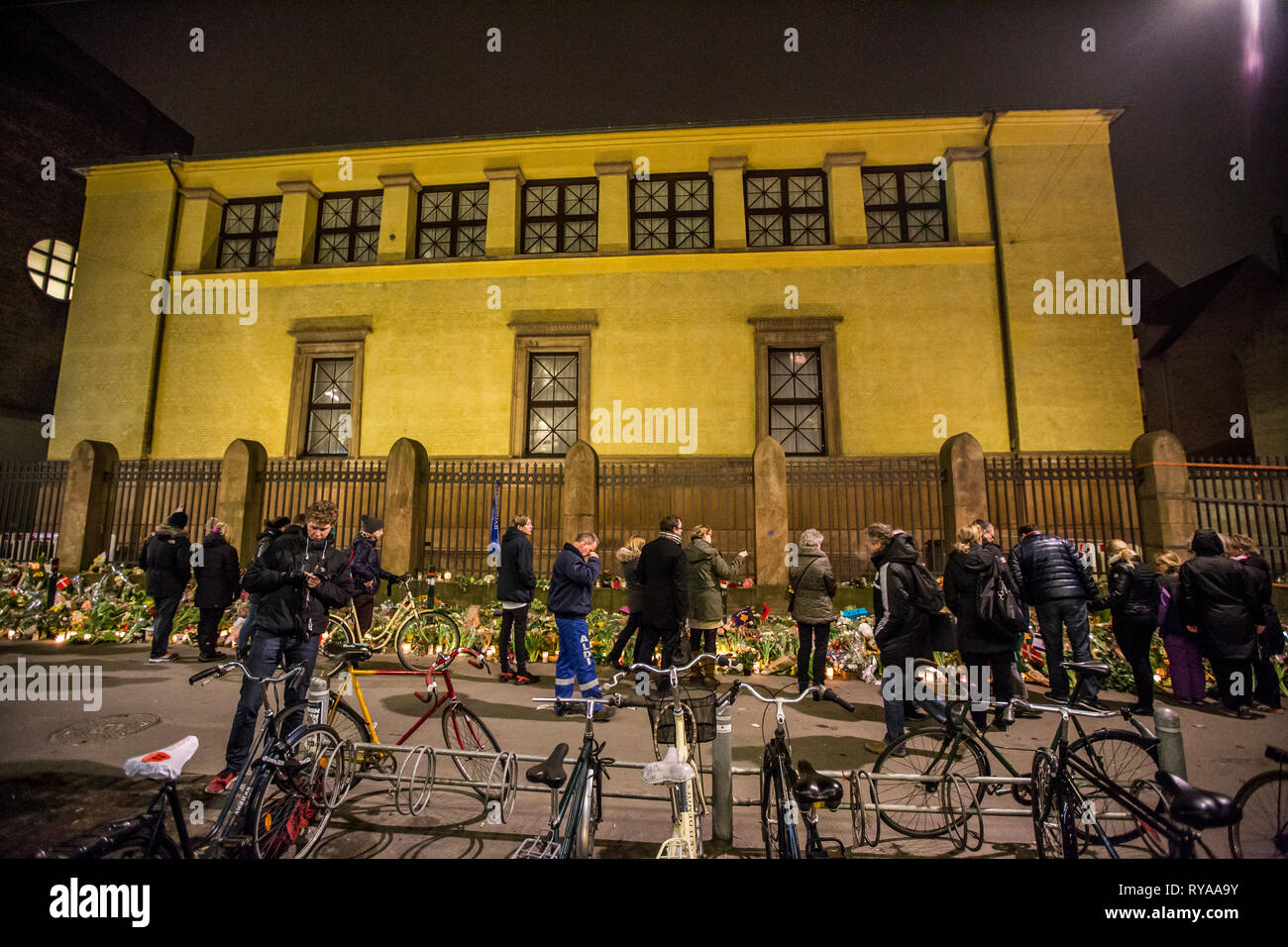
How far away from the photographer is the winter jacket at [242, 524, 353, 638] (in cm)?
449

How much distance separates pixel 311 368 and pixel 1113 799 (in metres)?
16.8

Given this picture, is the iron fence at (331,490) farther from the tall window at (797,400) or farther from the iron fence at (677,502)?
the tall window at (797,400)

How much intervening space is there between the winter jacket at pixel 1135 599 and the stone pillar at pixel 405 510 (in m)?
10.4

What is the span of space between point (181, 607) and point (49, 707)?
4.40 meters

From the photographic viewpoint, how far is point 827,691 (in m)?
3.72

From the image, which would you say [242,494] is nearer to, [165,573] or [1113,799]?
[165,573]

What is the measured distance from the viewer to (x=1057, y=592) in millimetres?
6414

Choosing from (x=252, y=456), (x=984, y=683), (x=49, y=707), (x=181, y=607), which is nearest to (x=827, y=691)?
(x=984, y=683)

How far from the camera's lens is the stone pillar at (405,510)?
10992 millimetres

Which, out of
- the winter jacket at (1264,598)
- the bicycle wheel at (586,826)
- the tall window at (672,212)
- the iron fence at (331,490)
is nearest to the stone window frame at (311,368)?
the iron fence at (331,490)

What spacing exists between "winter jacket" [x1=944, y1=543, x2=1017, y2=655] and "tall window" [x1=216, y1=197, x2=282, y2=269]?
17960mm

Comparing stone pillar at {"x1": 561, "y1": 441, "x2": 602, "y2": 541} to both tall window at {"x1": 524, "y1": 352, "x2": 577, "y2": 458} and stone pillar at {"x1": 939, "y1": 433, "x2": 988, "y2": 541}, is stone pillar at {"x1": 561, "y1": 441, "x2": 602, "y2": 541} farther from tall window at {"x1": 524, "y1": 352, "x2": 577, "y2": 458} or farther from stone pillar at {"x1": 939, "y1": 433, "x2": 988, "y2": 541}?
stone pillar at {"x1": 939, "y1": 433, "x2": 988, "y2": 541}

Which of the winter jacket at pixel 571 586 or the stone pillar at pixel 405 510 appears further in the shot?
the stone pillar at pixel 405 510

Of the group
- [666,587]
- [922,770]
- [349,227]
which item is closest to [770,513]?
[666,587]
